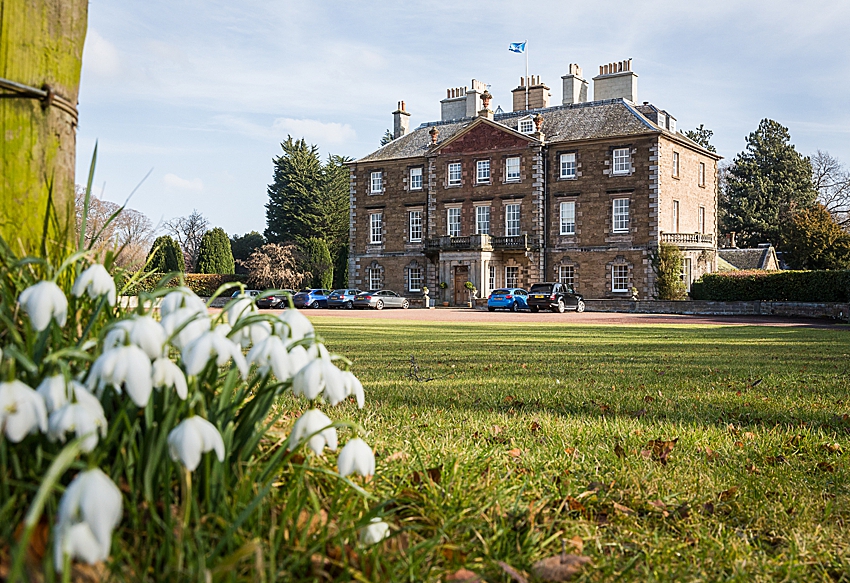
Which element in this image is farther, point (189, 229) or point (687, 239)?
point (189, 229)

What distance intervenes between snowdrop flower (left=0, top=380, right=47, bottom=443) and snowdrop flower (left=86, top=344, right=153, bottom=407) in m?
0.15

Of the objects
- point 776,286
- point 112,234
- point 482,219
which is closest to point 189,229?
point 482,219

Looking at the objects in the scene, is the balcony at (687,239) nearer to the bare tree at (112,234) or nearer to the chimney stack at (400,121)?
the chimney stack at (400,121)

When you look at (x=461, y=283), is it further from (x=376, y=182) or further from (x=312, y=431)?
(x=312, y=431)

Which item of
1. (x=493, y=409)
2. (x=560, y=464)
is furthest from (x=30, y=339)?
(x=493, y=409)

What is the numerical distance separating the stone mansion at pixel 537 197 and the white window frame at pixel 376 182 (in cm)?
7

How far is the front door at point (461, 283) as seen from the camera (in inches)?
1784

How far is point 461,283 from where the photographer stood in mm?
45594

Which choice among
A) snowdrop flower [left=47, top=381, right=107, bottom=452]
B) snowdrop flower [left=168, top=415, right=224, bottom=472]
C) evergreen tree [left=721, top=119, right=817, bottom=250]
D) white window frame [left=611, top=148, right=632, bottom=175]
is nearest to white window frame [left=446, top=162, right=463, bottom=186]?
white window frame [left=611, top=148, right=632, bottom=175]

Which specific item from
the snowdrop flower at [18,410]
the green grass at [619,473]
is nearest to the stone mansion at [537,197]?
the green grass at [619,473]

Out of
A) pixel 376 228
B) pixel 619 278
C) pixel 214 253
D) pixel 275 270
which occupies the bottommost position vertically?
pixel 619 278

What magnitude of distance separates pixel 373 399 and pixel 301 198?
6369 cm

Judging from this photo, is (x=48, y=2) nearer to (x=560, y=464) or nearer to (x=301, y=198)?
(x=560, y=464)

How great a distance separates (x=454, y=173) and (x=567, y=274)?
32.0 feet
